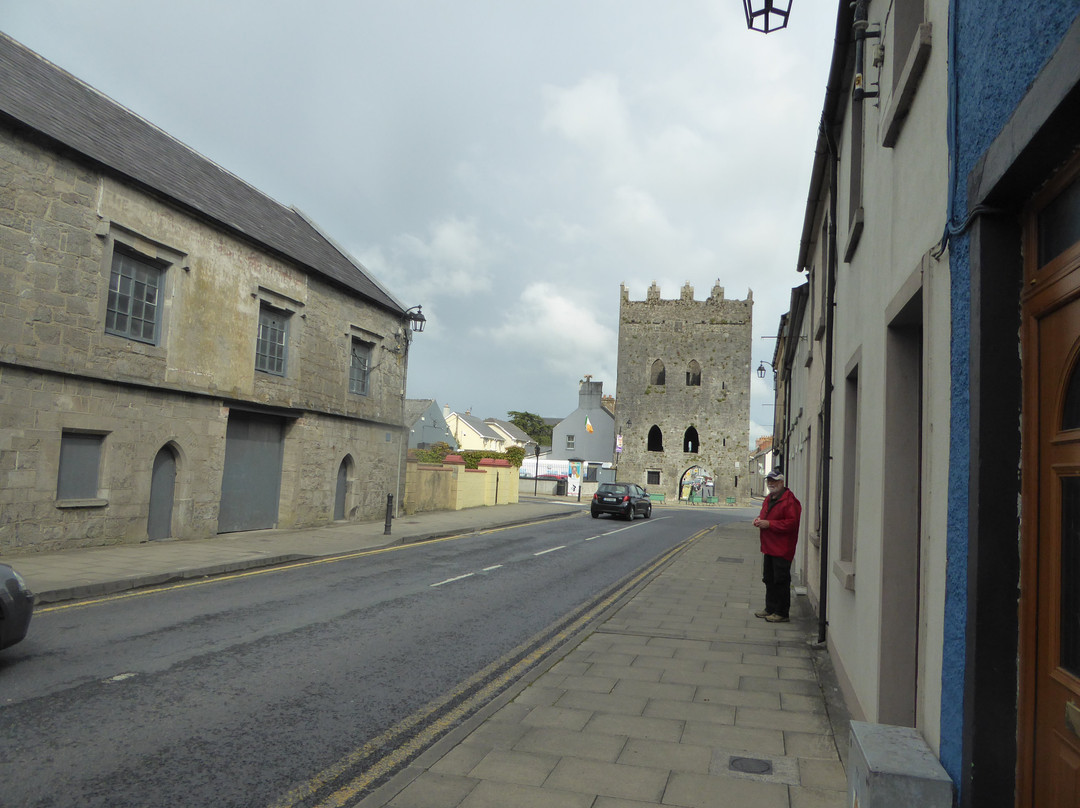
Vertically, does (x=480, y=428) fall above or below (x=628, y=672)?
above

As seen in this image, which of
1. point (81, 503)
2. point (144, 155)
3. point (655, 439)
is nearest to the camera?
point (81, 503)

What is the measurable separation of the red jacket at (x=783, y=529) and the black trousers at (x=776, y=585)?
0.21m

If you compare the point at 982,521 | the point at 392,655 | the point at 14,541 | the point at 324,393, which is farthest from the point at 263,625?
the point at 324,393

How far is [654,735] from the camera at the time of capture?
4961 millimetres

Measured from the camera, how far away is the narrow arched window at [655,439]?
6012cm

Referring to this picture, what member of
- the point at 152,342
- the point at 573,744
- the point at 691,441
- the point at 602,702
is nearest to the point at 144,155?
the point at 152,342

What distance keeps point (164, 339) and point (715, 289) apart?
161ft

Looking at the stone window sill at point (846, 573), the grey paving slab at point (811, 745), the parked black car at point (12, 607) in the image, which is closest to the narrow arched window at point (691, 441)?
the stone window sill at point (846, 573)

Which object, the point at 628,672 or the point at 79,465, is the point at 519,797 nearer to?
the point at 628,672

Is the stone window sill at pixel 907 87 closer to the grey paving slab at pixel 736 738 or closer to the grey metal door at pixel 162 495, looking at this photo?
the grey paving slab at pixel 736 738

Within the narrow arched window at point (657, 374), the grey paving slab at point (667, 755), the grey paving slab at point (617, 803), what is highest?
the narrow arched window at point (657, 374)

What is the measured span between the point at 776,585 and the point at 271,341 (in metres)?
13.8

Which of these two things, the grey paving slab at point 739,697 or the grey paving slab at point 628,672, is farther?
the grey paving slab at point 628,672

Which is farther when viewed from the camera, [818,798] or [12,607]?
[12,607]
